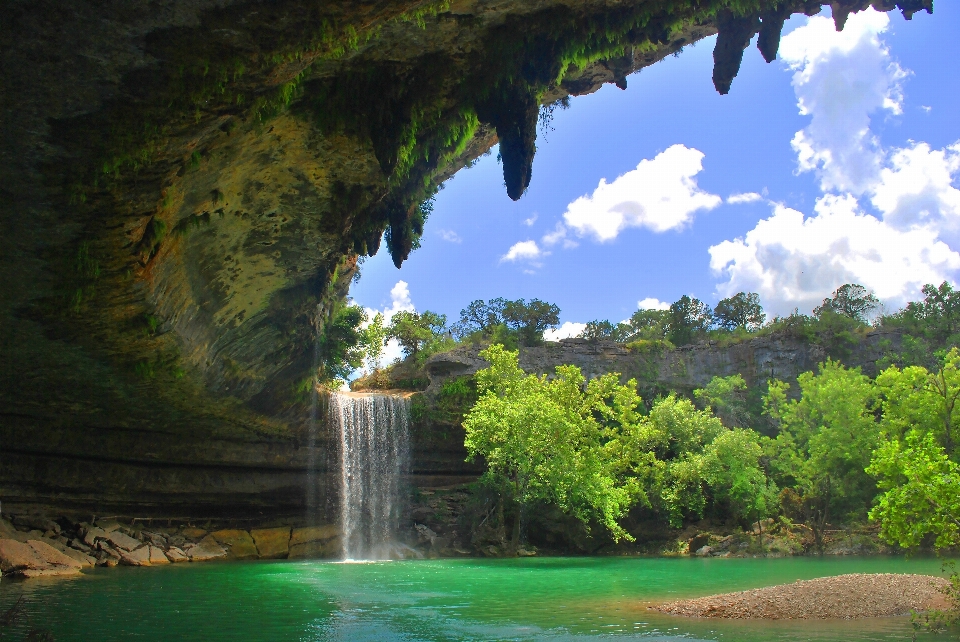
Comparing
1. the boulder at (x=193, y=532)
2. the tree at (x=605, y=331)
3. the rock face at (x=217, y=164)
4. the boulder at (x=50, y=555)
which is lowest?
the boulder at (x=193, y=532)

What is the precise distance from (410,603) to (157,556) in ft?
50.1

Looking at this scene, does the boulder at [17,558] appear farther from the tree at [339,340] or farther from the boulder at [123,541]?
the tree at [339,340]

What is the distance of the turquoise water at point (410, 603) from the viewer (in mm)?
8914

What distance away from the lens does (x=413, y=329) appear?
40844 millimetres

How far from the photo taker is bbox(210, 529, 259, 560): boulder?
86.4ft

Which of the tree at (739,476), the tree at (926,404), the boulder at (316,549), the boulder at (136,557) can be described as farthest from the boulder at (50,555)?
the tree at (926,404)

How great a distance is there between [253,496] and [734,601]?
72.1ft

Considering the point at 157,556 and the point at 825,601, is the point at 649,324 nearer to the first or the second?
the point at 157,556

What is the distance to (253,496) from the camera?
27438 millimetres

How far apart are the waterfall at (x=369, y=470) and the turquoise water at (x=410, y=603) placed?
816cm

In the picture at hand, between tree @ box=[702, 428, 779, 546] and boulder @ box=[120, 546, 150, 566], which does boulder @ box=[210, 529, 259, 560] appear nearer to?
boulder @ box=[120, 546, 150, 566]

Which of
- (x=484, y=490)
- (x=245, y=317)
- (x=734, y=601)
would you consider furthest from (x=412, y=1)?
(x=484, y=490)

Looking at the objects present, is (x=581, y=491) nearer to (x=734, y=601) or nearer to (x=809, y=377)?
(x=734, y=601)

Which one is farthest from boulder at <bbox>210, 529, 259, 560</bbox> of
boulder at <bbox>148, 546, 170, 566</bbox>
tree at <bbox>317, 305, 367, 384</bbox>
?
tree at <bbox>317, 305, 367, 384</bbox>
